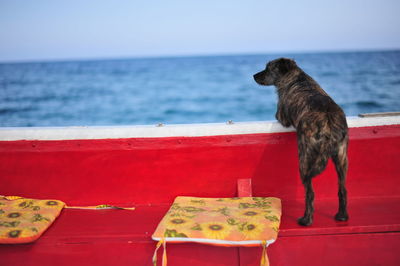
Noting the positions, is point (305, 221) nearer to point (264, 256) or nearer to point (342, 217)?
point (342, 217)

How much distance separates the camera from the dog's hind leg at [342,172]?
2.49 m

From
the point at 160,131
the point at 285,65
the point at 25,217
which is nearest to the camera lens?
the point at 25,217

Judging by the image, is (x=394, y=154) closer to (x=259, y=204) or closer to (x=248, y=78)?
(x=259, y=204)

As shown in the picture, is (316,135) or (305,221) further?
(305,221)

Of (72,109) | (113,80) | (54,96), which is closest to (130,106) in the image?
(72,109)

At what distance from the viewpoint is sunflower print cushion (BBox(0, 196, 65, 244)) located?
2.46m

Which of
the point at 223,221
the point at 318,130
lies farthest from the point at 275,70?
the point at 223,221

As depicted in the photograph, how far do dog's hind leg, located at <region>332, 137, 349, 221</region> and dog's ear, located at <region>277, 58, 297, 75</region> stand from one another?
99 cm

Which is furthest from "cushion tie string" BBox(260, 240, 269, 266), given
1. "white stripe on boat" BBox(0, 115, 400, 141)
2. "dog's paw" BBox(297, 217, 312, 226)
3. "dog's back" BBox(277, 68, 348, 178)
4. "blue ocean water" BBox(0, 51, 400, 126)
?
"blue ocean water" BBox(0, 51, 400, 126)

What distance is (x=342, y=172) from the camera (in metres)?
2.56

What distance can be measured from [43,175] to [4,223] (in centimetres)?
52

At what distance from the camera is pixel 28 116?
63.8 feet

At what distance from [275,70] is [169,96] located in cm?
2151

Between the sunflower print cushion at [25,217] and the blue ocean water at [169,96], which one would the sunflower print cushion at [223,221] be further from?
the blue ocean water at [169,96]
